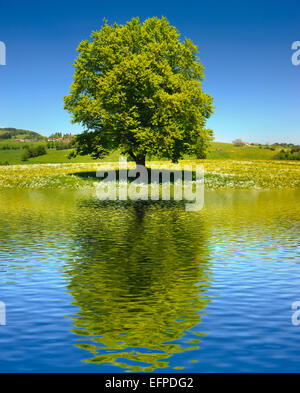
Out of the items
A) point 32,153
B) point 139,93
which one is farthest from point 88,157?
point 139,93

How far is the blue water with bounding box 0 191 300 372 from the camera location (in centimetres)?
916

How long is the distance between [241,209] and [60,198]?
1656cm

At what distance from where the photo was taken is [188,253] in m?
19.0

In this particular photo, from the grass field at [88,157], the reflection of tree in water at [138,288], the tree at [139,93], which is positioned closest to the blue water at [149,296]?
the reflection of tree in water at [138,288]

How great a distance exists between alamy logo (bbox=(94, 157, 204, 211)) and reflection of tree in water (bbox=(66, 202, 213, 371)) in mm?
11898

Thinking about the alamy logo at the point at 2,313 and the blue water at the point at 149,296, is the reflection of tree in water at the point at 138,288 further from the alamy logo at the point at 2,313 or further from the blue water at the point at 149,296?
the alamy logo at the point at 2,313

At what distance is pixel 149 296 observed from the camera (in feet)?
43.7

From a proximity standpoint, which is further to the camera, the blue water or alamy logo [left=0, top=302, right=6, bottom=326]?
alamy logo [left=0, top=302, right=6, bottom=326]

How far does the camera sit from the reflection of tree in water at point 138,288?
9.71 m

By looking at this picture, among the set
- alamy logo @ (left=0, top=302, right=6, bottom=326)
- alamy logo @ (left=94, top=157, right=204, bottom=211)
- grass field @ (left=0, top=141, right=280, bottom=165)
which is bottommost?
alamy logo @ (left=0, top=302, right=6, bottom=326)

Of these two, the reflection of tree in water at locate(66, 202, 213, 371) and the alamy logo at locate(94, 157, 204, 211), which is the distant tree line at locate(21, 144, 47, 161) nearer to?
the alamy logo at locate(94, 157, 204, 211)

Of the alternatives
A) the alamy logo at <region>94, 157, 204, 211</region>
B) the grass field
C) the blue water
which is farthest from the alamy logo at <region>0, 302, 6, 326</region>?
the grass field

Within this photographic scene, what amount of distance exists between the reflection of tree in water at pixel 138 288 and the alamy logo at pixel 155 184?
11.9 m
